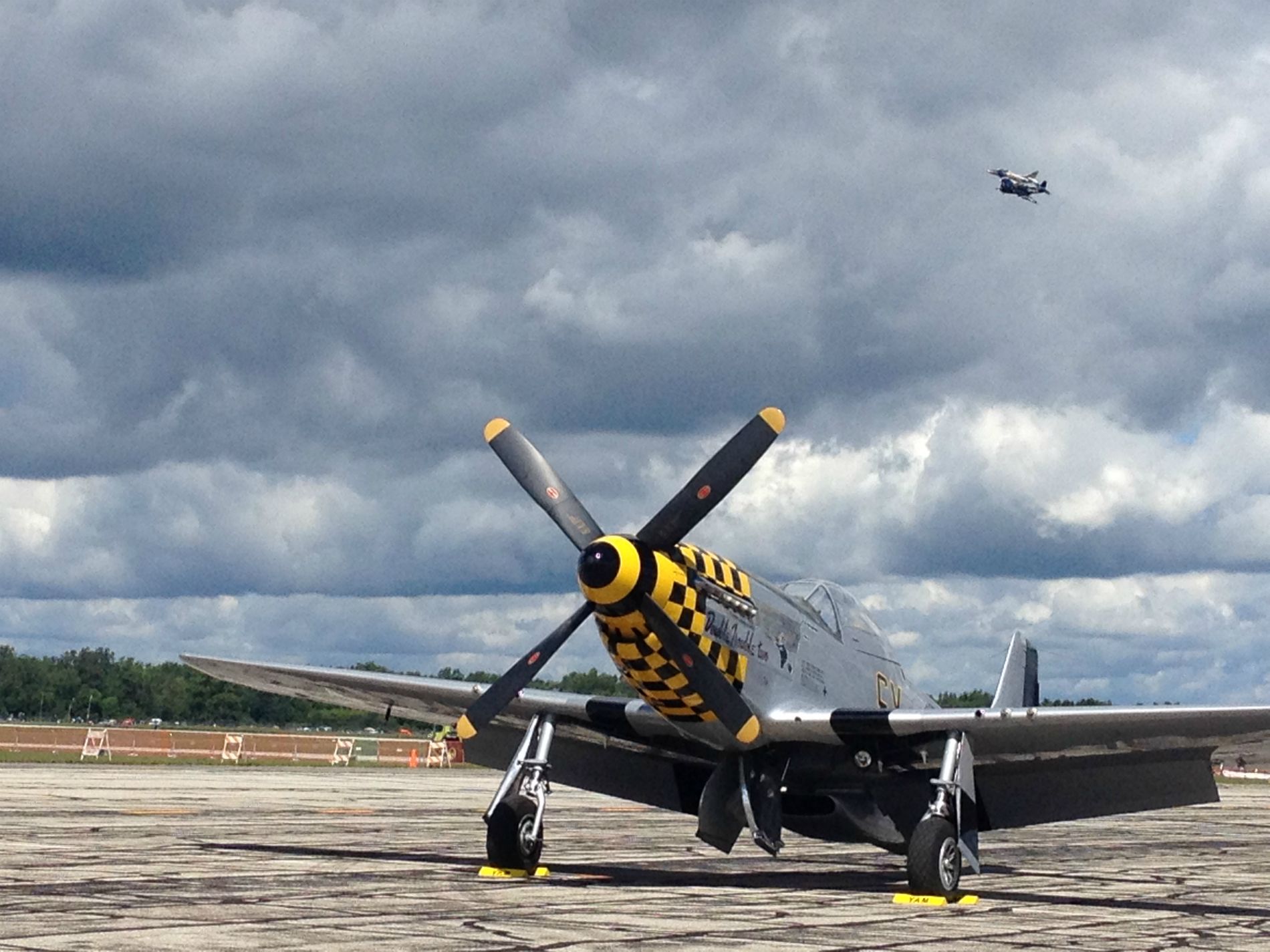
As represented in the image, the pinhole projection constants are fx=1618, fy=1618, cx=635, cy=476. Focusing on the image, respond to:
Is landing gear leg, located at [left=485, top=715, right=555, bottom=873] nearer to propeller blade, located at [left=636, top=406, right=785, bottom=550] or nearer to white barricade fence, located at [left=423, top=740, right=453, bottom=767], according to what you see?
propeller blade, located at [left=636, top=406, right=785, bottom=550]

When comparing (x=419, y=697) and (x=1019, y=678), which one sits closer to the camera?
(x=419, y=697)

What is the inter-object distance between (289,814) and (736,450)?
1421 centimetres

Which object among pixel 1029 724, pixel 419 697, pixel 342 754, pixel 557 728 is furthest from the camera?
pixel 342 754

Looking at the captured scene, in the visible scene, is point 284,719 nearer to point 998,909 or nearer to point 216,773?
point 216,773

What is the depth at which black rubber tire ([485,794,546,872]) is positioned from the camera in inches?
599

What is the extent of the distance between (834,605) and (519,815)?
4212mm

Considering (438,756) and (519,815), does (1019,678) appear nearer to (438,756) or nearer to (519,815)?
(519,815)

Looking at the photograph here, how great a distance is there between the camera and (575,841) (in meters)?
22.0

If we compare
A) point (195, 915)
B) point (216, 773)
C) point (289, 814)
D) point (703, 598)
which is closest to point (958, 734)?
point (703, 598)

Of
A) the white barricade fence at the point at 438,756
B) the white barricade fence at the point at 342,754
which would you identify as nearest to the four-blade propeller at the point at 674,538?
the white barricade fence at the point at 342,754

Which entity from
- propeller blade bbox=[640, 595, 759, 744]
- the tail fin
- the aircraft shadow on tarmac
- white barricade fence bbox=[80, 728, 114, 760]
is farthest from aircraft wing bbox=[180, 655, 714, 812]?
white barricade fence bbox=[80, 728, 114, 760]

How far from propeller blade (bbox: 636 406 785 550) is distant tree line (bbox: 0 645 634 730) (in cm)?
13021

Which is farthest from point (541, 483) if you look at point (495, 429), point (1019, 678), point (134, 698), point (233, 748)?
point (134, 698)

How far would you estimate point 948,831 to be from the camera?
47.8 ft
